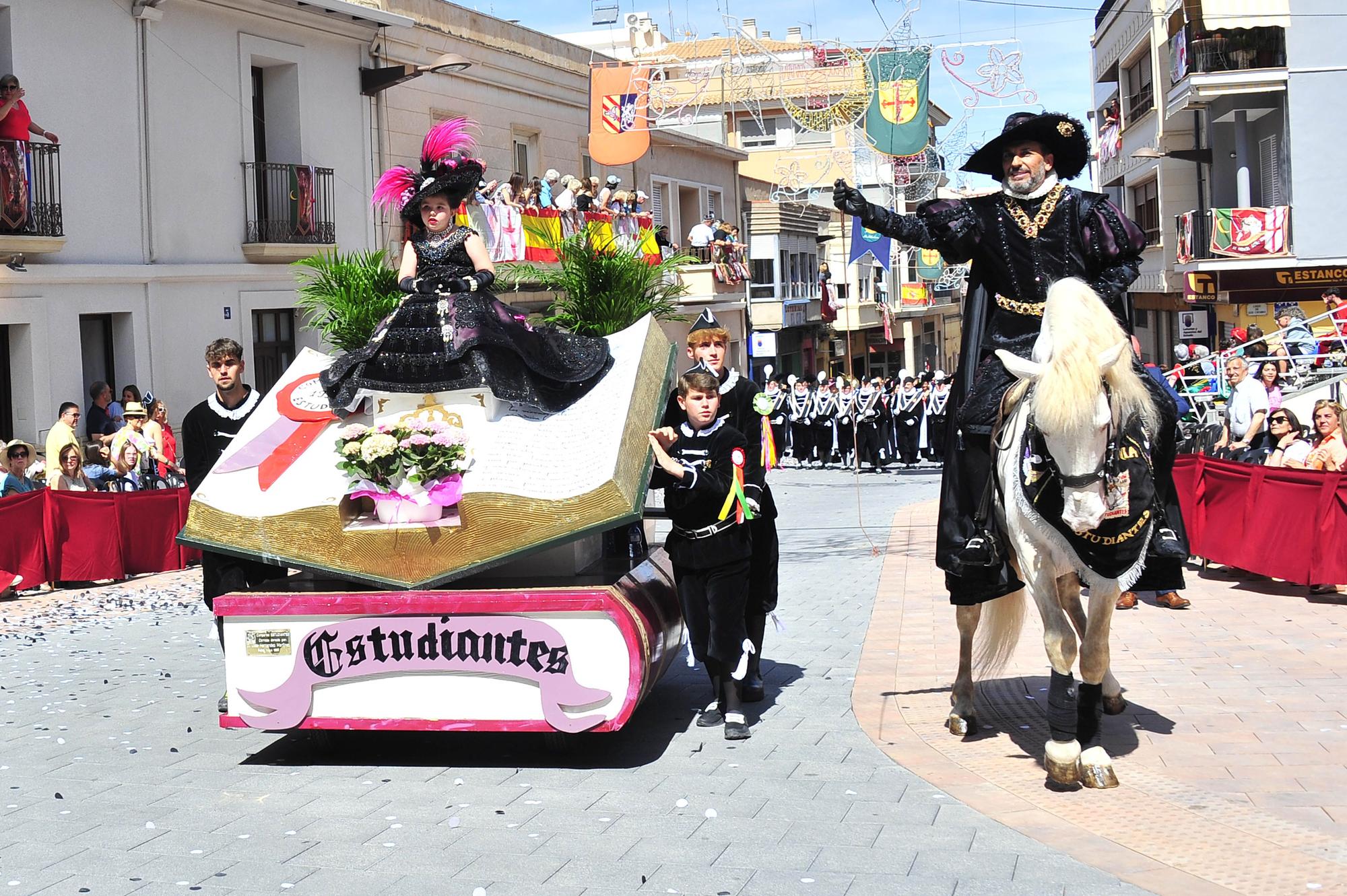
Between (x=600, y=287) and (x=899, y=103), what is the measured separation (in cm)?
978

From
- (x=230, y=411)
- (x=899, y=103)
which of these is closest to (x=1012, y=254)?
(x=230, y=411)

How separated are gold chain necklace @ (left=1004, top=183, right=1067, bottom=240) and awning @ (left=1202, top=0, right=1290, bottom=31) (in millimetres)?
24216

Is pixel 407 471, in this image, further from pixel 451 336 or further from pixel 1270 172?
pixel 1270 172

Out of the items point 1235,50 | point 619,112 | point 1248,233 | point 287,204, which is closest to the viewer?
point 287,204

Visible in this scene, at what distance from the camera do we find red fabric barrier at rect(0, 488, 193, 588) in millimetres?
13555

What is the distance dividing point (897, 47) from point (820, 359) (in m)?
38.4

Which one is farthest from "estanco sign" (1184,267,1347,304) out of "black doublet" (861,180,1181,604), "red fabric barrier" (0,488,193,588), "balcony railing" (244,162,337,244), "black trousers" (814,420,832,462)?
"black doublet" (861,180,1181,604)

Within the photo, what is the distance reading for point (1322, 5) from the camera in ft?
94.5

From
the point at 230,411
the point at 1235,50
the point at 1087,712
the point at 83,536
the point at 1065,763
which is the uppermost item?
the point at 1235,50

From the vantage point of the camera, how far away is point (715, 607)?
24.1ft

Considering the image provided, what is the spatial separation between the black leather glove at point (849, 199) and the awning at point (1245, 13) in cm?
2450

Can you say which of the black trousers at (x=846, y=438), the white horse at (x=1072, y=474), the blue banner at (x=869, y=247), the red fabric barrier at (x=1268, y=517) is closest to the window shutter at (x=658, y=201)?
the black trousers at (x=846, y=438)

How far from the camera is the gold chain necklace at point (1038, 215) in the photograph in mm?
6969

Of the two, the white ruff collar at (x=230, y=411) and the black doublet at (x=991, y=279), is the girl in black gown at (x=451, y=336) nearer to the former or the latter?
the white ruff collar at (x=230, y=411)
